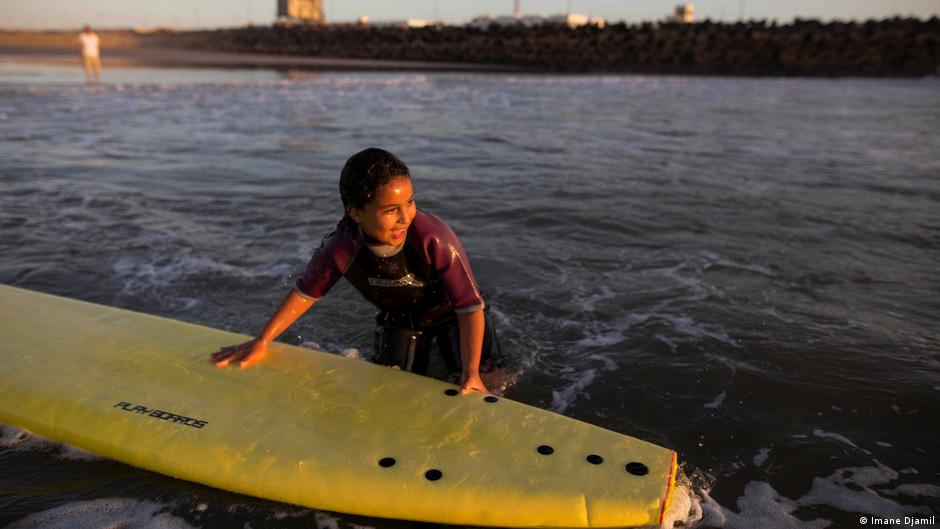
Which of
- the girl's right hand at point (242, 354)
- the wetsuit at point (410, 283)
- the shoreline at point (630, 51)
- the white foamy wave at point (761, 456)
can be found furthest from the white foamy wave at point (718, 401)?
the shoreline at point (630, 51)

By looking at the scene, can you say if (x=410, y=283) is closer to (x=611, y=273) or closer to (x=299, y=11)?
(x=611, y=273)

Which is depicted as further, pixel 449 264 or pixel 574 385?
pixel 574 385

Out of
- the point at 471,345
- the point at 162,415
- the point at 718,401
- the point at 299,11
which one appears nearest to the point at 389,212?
the point at 471,345

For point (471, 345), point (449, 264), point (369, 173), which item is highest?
point (369, 173)

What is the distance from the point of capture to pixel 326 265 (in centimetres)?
281

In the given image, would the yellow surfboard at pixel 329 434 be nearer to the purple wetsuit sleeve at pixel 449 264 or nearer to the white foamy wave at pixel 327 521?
the white foamy wave at pixel 327 521

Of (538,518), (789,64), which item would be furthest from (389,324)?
(789,64)

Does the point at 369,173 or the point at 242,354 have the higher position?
the point at 369,173

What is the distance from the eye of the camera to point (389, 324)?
10.6ft

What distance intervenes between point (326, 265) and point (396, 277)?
31 centimetres

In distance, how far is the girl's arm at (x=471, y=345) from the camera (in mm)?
2701

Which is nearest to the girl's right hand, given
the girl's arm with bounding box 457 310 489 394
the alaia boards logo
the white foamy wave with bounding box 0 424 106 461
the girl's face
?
the alaia boards logo

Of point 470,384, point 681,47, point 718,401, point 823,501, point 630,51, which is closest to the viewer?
point 823,501

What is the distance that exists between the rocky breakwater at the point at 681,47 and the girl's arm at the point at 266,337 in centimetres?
3847
